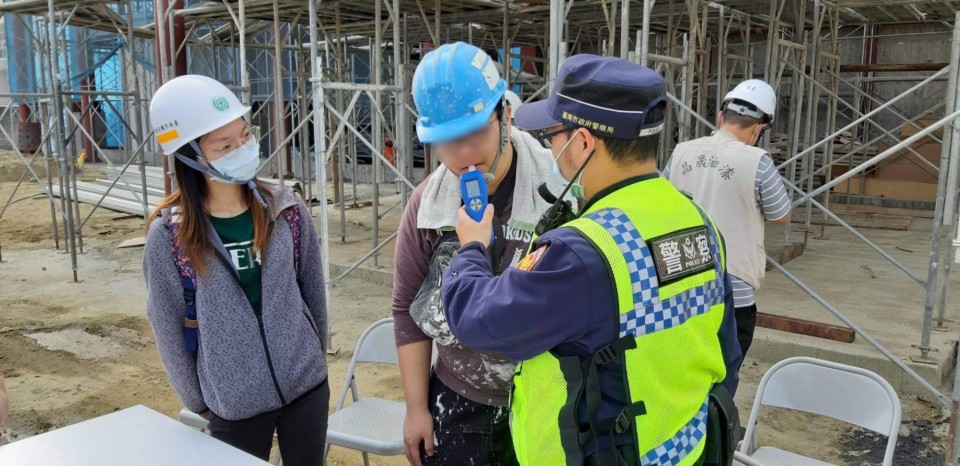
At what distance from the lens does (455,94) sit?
173 centimetres

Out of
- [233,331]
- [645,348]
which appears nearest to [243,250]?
[233,331]

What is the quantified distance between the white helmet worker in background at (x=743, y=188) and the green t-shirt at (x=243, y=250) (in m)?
2.26

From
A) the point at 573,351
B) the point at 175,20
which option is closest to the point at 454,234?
the point at 573,351

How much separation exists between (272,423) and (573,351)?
132cm

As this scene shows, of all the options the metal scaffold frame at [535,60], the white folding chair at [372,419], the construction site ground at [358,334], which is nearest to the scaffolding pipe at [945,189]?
the metal scaffold frame at [535,60]

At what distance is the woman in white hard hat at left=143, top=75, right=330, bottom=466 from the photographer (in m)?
2.19

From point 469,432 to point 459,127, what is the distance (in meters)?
0.82

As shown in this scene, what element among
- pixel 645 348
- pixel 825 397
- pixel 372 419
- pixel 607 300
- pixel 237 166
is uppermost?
pixel 237 166

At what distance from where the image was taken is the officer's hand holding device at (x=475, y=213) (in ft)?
5.40

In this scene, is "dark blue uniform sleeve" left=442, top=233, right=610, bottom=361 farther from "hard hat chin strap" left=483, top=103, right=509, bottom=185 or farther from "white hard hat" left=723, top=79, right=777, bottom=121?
"white hard hat" left=723, top=79, right=777, bottom=121

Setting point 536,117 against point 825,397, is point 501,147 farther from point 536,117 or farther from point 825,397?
point 825,397

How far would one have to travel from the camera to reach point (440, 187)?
1928 millimetres

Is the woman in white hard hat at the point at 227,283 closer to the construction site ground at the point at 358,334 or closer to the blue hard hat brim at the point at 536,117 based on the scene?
the blue hard hat brim at the point at 536,117

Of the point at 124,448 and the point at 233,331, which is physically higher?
the point at 233,331
